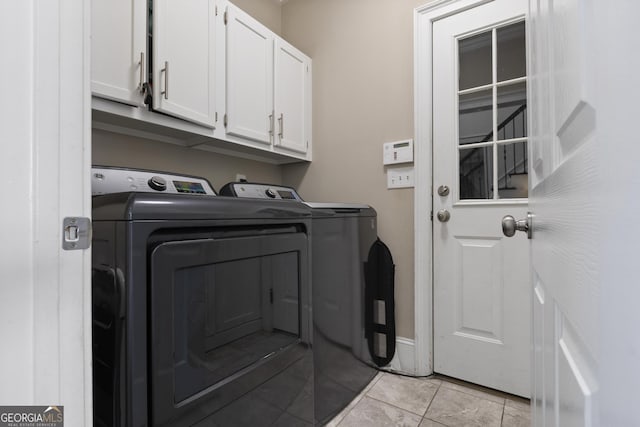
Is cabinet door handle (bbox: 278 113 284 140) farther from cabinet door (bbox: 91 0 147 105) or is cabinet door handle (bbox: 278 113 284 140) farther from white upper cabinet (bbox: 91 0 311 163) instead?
cabinet door (bbox: 91 0 147 105)

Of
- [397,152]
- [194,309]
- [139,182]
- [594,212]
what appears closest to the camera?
[594,212]

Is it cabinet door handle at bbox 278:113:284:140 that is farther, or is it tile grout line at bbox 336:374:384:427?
cabinet door handle at bbox 278:113:284:140

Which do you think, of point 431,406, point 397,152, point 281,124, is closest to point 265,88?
point 281,124

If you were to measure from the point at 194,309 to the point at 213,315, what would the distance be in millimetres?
68

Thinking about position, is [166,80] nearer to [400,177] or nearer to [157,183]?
[157,183]

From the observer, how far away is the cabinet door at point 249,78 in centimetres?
163

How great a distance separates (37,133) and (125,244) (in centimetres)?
33

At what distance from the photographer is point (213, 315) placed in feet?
2.83

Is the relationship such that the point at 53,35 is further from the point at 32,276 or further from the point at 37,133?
the point at 32,276

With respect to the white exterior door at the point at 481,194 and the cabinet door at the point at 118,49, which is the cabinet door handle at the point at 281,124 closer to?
the cabinet door at the point at 118,49

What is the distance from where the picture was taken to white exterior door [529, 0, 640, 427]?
0.21 metres
